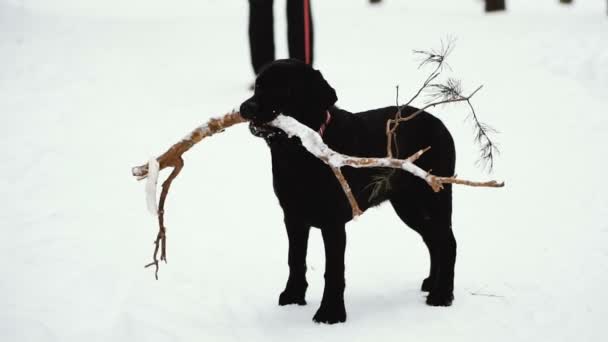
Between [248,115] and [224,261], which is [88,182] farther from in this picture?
[248,115]

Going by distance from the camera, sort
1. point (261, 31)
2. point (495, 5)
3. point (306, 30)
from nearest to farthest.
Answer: point (306, 30)
point (261, 31)
point (495, 5)

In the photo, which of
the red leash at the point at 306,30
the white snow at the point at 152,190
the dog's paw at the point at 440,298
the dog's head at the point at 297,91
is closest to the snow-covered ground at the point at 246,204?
the dog's paw at the point at 440,298

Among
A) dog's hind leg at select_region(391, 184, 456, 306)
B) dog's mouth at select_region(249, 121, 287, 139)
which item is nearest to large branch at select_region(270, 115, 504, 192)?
dog's mouth at select_region(249, 121, 287, 139)

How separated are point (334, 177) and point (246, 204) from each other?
2.41 metres

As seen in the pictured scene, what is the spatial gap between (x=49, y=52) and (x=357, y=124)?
29.5ft

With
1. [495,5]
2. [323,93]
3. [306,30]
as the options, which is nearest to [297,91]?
[323,93]

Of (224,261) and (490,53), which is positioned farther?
(490,53)

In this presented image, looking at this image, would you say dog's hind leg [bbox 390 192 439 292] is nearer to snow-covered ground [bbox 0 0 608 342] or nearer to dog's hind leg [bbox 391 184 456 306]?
dog's hind leg [bbox 391 184 456 306]

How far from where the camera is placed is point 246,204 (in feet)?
18.2

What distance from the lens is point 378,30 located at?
497 inches

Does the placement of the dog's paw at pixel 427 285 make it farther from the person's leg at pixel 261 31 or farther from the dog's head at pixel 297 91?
the person's leg at pixel 261 31

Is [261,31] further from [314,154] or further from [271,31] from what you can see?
[314,154]

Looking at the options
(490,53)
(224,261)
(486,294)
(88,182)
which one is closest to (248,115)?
(224,261)

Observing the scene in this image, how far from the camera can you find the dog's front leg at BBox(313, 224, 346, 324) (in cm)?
334
